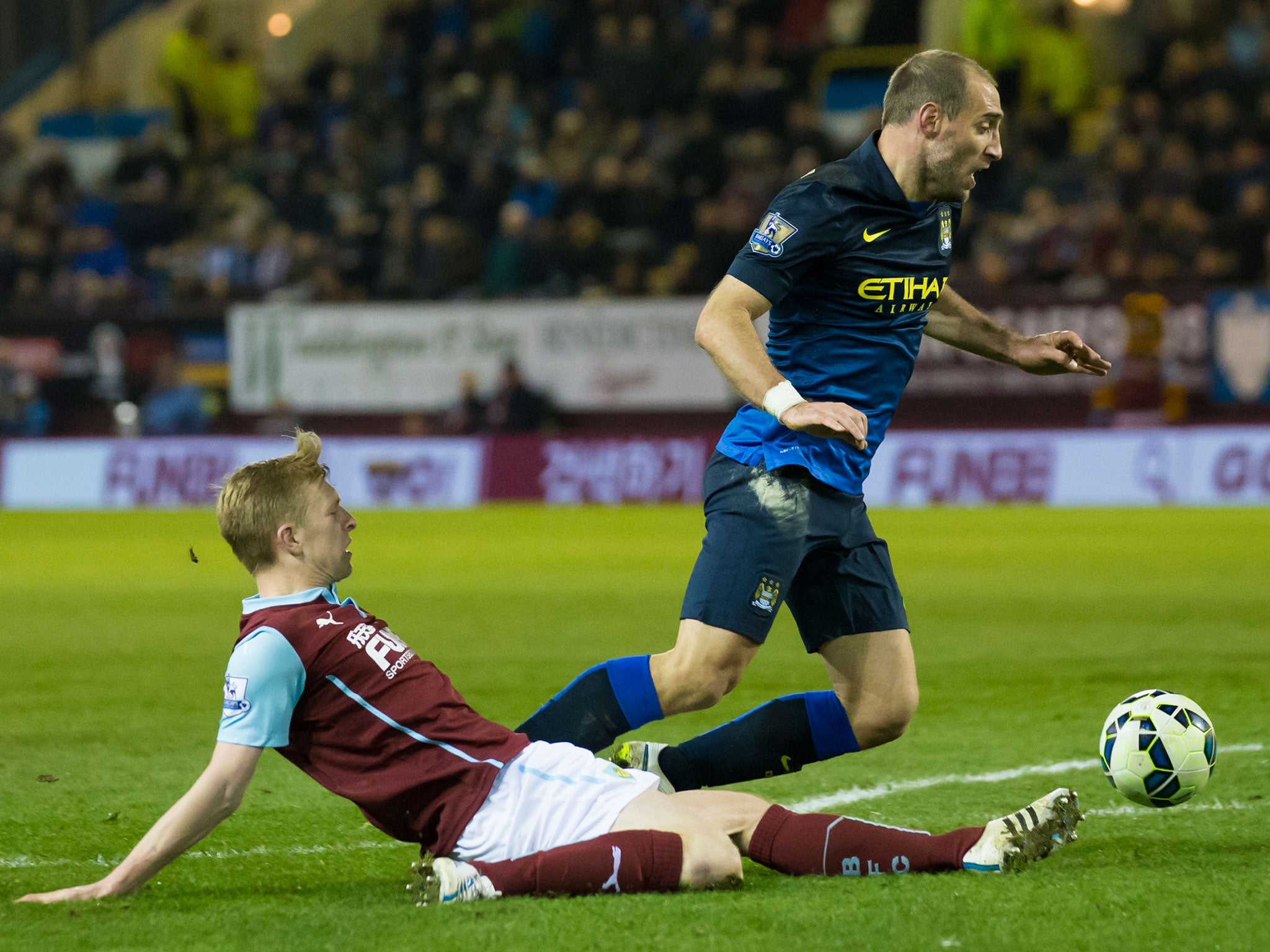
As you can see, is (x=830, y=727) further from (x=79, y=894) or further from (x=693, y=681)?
(x=79, y=894)

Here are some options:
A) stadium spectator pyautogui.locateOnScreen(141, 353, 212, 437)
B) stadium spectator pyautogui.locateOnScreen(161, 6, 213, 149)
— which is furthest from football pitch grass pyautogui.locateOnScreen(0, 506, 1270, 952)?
stadium spectator pyautogui.locateOnScreen(161, 6, 213, 149)

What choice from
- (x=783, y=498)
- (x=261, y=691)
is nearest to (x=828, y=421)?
(x=783, y=498)

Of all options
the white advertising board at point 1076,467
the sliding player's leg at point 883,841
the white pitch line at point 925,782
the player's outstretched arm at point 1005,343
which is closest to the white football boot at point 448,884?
the sliding player's leg at point 883,841

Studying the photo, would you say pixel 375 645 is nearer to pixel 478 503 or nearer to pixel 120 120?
pixel 478 503

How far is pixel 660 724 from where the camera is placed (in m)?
6.66

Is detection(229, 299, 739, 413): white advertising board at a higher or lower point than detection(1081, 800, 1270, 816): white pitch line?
higher

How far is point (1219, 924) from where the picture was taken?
3.62 metres

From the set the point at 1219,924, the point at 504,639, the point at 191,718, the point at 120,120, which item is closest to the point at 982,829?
the point at 1219,924

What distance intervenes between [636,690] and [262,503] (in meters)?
1.07

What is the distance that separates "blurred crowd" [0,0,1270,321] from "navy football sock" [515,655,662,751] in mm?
13324

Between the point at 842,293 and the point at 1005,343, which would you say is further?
the point at 1005,343

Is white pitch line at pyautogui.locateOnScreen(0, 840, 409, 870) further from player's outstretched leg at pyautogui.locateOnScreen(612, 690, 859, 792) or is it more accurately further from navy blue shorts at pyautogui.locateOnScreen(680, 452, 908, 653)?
navy blue shorts at pyautogui.locateOnScreen(680, 452, 908, 653)

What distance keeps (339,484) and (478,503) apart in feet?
4.84

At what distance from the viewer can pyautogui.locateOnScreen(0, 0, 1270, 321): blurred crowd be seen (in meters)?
17.5
